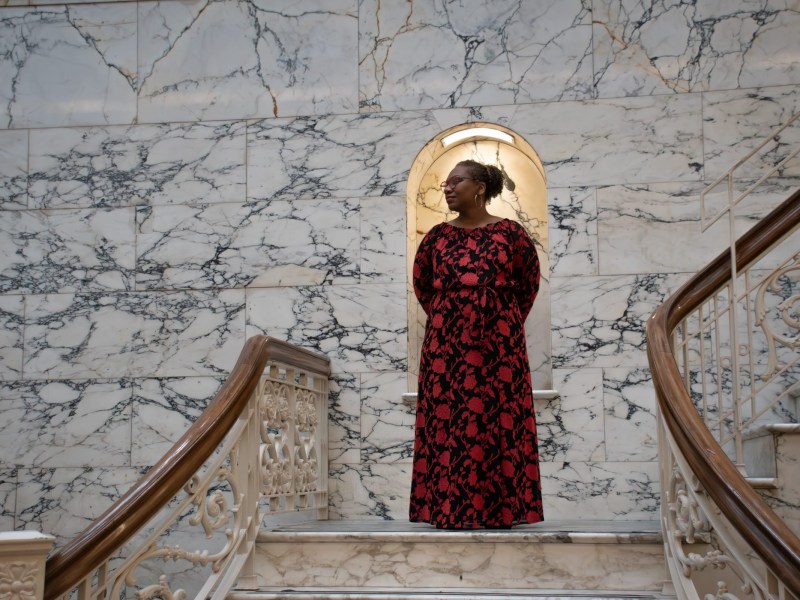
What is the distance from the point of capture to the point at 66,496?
679cm

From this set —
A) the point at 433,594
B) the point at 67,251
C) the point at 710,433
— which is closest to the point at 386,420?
the point at 67,251

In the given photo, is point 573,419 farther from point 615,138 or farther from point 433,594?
point 433,594

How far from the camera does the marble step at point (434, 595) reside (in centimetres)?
415

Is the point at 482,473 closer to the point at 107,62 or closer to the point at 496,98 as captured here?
the point at 496,98

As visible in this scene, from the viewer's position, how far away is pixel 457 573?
453 cm

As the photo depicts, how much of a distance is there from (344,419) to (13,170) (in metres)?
2.82

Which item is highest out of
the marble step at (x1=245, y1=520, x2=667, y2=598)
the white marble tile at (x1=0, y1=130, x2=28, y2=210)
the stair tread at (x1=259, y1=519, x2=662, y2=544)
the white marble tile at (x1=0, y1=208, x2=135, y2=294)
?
the white marble tile at (x1=0, y1=130, x2=28, y2=210)

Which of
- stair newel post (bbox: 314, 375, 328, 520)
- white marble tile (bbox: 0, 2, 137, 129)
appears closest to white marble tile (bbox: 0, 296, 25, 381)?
white marble tile (bbox: 0, 2, 137, 129)

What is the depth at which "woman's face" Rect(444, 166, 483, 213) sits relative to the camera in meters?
5.26

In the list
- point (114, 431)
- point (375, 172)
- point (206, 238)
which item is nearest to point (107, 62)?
point (206, 238)

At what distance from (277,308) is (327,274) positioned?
1.27 feet

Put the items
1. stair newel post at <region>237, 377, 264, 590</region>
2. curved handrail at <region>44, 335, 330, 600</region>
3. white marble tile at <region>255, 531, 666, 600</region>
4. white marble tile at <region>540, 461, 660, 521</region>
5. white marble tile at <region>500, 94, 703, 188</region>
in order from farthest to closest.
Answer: white marble tile at <region>500, 94, 703, 188</region>
white marble tile at <region>540, 461, 660, 521</region>
stair newel post at <region>237, 377, 264, 590</region>
white marble tile at <region>255, 531, 666, 600</region>
curved handrail at <region>44, 335, 330, 600</region>

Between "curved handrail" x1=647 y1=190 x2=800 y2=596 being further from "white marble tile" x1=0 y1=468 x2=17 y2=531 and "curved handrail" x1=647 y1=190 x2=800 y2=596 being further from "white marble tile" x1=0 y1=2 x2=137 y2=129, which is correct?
"white marble tile" x1=0 y1=468 x2=17 y2=531

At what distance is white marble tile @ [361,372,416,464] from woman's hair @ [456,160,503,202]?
5.57 ft
